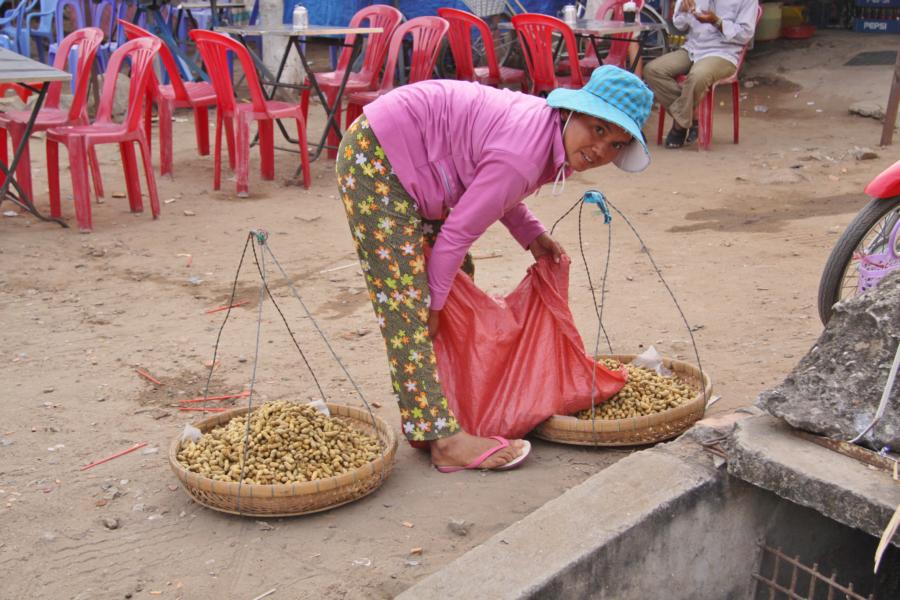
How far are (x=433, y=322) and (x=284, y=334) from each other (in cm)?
151

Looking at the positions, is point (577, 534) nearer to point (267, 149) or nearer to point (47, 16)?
point (267, 149)

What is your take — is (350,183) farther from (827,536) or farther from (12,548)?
(827,536)

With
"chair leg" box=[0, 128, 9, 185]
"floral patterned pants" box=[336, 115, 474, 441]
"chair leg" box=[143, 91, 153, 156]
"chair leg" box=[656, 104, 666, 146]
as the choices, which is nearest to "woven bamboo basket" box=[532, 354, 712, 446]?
"floral patterned pants" box=[336, 115, 474, 441]

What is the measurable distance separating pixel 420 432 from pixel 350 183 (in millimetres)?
788

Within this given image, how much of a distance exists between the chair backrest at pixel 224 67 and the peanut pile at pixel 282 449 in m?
3.96

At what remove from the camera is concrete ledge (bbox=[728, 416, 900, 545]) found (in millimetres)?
2367

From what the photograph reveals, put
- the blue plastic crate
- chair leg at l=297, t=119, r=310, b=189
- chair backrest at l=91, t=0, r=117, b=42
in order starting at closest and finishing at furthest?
chair leg at l=297, t=119, r=310, b=189 < the blue plastic crate < chair backrest at l=91, t=0, r=117, b=42

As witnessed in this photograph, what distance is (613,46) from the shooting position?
9.15 m

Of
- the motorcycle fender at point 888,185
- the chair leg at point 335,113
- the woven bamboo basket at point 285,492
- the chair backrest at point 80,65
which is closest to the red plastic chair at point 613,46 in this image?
the chair leg at point 335,113

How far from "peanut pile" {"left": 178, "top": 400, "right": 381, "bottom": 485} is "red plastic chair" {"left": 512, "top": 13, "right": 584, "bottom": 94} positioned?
5463mm

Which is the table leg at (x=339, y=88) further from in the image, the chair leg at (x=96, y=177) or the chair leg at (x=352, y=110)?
the chair leg at (x=96, y=177)

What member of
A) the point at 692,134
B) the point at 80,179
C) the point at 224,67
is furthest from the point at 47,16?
the point at 692,134

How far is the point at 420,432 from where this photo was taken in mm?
3262

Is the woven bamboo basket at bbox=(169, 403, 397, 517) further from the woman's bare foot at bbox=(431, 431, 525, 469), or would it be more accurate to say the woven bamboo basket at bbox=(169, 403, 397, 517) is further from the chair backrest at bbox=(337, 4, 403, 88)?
the chair backrest at bbox=(337, 4, 403, 88)
